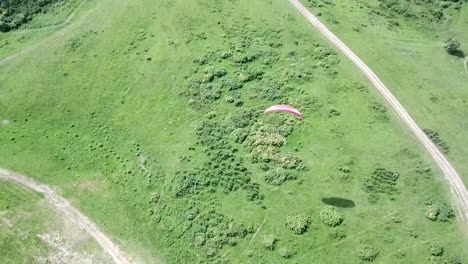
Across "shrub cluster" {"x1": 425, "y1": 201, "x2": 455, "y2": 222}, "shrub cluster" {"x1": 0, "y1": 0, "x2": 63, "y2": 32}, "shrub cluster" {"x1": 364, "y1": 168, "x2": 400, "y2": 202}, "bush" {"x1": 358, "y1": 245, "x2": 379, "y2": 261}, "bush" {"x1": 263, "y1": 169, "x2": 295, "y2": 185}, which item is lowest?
"bush" {"x1": 358, "y1": 245, "x2": 379, "y2": 261}

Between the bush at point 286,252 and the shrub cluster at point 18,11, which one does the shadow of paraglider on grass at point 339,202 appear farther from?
the shrub cluster at point 18,11

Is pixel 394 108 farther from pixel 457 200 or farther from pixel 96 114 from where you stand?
pixel 96 114

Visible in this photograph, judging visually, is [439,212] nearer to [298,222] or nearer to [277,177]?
[298,222]

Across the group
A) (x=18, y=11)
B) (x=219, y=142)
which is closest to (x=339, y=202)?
(x=219, y=142)

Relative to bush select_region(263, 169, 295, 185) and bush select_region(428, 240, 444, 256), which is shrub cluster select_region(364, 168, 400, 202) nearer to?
bush select_region(428, 240, 444, 256)

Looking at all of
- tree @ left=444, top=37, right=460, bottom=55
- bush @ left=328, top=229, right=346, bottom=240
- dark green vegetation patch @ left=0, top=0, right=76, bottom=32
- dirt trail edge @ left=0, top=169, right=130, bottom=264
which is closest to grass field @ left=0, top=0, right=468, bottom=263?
bush @ left=328, top=229, right=346, bottom=240

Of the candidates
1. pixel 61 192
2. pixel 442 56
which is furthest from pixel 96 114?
pixel 442 56
